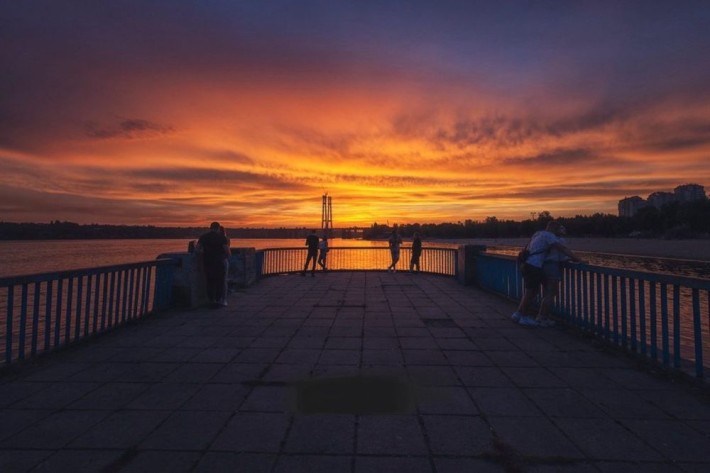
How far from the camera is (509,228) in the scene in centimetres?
12725

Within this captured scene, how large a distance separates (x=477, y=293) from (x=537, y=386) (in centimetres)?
740

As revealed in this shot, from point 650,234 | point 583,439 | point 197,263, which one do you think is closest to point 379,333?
point 583,439

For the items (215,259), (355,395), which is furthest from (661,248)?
(355,395)

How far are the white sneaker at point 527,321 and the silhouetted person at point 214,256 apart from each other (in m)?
6.41

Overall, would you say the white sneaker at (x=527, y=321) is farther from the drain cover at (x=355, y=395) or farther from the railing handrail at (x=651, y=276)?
the drain cover at (x=355, y=395)

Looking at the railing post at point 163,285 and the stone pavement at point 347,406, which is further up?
the railing post at point 163,285

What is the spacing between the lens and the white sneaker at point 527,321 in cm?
732

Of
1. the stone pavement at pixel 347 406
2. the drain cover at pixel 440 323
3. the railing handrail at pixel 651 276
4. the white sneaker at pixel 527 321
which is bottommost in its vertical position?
the stone pavement at pixel 347 406

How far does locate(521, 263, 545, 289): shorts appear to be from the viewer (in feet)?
24.1

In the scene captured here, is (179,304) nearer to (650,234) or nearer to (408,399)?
(408,399)

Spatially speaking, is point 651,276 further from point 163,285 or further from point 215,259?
point 163,285

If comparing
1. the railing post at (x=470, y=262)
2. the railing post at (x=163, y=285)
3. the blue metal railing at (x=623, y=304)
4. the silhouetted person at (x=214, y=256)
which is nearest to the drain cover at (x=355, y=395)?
the blue metal railing at (x=623, y=304)

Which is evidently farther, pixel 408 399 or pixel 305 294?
pixel 305 294

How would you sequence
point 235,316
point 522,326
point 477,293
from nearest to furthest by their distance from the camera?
point 522,326 < point 235,316 < point 477,293
